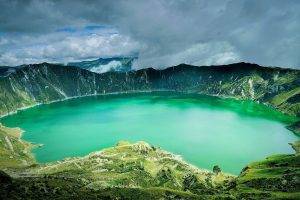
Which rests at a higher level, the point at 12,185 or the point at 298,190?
the point at 12,185

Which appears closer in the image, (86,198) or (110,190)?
(86,198)

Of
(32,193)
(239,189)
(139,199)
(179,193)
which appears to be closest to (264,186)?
(239,189)

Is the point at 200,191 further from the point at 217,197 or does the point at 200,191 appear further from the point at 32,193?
the point at 32,193

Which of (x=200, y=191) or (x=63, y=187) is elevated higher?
(x=63, y=187)

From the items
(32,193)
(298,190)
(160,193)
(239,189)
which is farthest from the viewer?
(239,189)

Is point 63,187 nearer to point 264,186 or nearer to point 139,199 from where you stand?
point 139,199

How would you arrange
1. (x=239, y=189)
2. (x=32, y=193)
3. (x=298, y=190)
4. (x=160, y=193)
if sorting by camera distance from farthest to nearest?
1. (x=239, y=189)
2. (x=298, y=190)
3. (x=160, y=193)
4. (x=32, y=193)

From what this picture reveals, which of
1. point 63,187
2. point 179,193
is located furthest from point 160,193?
point 63,187

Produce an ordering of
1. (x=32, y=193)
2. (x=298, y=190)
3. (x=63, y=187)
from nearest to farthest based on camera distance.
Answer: (x=32, y=193), (x=63, y=187), (x=298, y=190)

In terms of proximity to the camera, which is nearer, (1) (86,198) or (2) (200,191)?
A: (1) (86,198)
